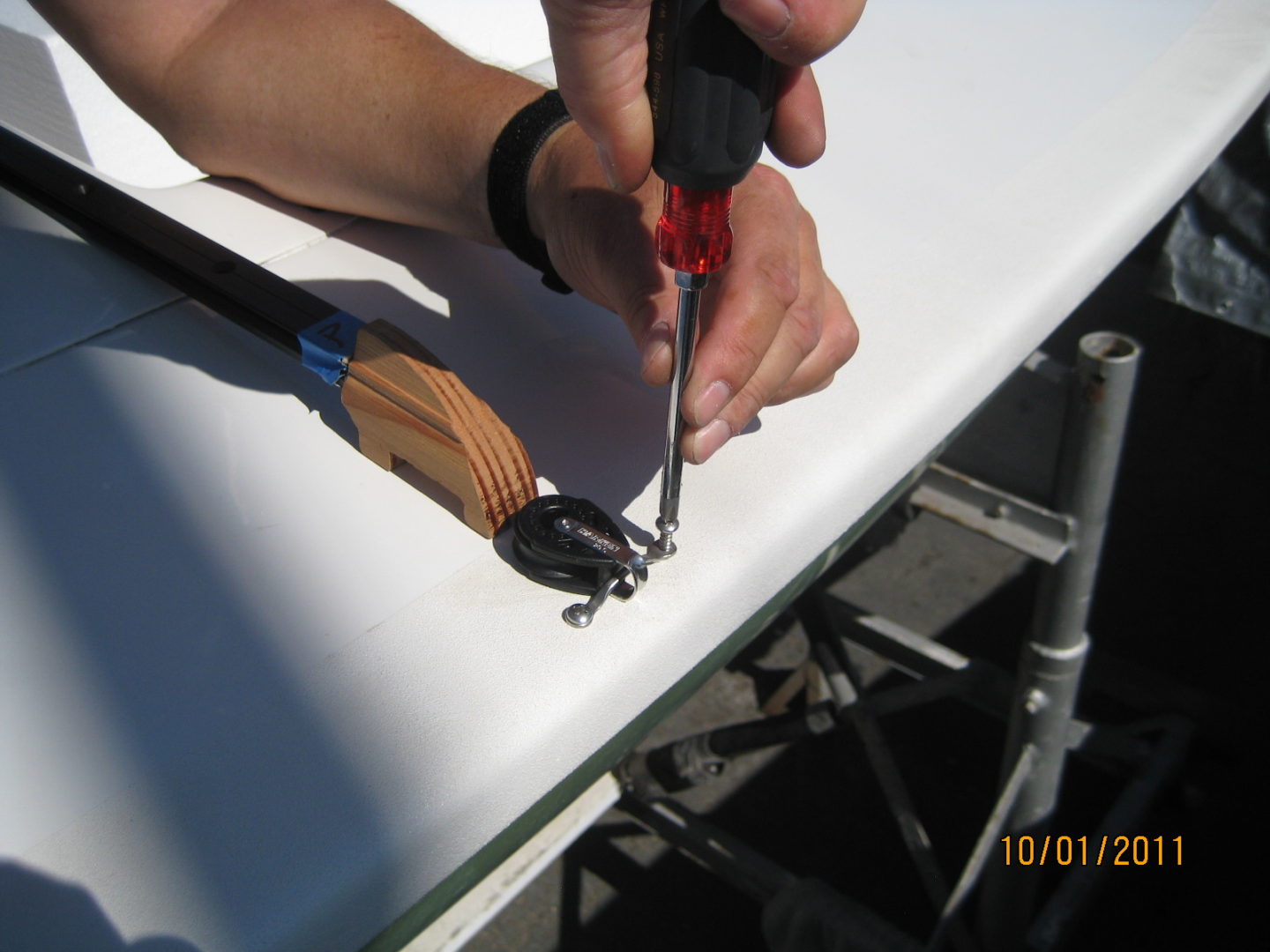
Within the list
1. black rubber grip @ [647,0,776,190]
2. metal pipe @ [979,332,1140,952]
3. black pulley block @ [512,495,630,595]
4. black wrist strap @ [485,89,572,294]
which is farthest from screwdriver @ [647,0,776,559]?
metal pipe @ [979,332,1140,952]

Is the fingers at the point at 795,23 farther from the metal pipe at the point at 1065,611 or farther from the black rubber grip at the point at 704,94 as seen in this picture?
the metal pipe at the point at 1065,611

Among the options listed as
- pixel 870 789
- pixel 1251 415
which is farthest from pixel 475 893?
pixel 1251 415

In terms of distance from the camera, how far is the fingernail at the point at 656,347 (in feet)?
1.61

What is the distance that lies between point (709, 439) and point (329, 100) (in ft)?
1.49

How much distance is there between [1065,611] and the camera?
1.05 meters

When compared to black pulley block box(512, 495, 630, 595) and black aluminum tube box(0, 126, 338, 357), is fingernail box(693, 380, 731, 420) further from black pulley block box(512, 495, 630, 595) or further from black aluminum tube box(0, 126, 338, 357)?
black aluminum tube box(0, 126, 338, 357)

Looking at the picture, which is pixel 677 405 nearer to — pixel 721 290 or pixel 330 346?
pixel 721 290

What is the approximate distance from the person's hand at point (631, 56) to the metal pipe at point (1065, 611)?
0.62 meters

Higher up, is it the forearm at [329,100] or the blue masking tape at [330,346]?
the forearm at [329,100]
